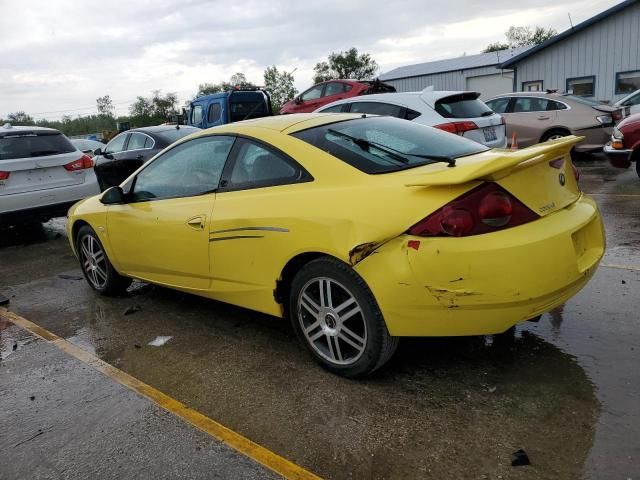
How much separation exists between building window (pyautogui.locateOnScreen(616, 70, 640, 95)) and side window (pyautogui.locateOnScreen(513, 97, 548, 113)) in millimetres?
9209

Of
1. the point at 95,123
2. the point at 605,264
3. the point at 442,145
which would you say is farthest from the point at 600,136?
the point at 95,123

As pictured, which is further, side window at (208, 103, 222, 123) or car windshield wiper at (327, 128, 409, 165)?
side window at (208, 103, 222, 123)

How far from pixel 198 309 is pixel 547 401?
9.44 ft

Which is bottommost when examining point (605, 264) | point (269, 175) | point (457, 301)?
point (605, 264)

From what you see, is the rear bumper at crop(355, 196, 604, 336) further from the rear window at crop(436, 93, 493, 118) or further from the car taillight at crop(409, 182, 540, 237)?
the rear window at crop(436, 93, 493, 118)

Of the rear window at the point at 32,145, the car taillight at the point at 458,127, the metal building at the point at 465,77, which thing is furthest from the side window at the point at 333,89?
the metal building at the point at 465,77

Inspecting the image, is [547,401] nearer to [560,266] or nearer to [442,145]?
[560,266]

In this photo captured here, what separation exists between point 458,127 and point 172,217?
5014 mm

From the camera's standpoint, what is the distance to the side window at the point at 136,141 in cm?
955

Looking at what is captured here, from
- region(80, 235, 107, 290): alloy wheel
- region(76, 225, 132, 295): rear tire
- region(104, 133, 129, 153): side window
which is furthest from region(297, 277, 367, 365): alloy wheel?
region(104, 133, 129, 153): side window

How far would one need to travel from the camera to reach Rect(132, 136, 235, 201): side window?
3807mm

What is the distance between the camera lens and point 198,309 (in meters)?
4.58

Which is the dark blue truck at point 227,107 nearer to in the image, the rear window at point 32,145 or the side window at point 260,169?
the rear window at point 32,145

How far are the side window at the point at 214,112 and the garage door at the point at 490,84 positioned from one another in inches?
911
